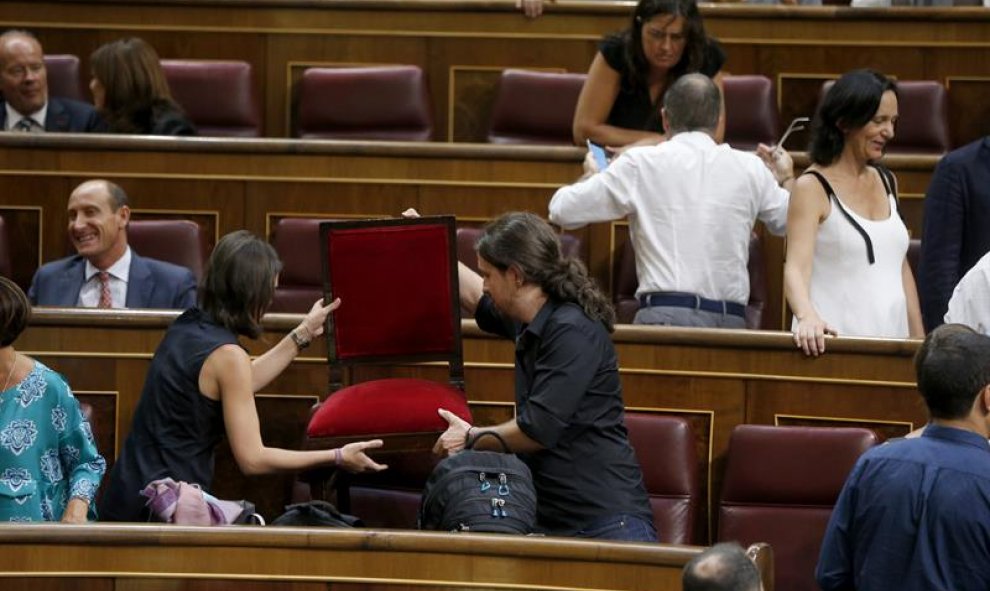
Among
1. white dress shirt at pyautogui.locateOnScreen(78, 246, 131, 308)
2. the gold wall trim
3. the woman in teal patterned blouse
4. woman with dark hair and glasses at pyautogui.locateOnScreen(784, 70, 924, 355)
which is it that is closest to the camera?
the woman in teal patterned blouse

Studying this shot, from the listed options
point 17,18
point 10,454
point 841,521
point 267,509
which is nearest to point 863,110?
point 841,521

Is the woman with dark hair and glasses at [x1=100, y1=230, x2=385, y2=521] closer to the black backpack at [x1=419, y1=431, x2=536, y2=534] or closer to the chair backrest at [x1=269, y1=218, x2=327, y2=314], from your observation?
the black backpack at [x1=419, y1=431, x2=536, y2=534]

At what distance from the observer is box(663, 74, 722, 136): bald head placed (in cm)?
270

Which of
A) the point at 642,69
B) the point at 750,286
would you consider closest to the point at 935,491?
the point at 750,286

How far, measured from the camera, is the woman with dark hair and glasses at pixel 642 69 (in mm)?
3053

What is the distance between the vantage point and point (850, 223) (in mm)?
2588

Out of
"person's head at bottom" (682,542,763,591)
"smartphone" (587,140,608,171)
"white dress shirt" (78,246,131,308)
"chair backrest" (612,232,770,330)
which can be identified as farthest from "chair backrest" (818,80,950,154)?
"person's head at bottom" (682,542,763,591)

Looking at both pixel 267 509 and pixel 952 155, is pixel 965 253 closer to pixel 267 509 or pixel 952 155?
pixel 952 155

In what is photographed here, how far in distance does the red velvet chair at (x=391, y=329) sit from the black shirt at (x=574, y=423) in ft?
0.74

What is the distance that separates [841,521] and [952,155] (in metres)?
0.92

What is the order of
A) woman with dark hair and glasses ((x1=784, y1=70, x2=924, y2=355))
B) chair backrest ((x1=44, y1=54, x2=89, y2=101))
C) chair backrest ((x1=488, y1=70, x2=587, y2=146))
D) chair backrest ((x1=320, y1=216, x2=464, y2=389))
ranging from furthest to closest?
chair backrest ((x1=44, y1=54, x2=89, y2=101)) → chair backrest ((x1=488, y1=70, x2=587, y2=146)) → woman with dark hair and glasses ((x1=784, y1=70, x2=924, y2=355)) → chair backrest ((x1=320, y1=216, x2=464, y2=389))

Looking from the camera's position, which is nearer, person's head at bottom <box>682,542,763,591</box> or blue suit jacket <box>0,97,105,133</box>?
person's head at bottom <box>682,542,763,591</box>

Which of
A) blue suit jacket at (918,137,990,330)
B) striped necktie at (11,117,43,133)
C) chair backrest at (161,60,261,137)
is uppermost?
chair backrest at (161,60,261,137)

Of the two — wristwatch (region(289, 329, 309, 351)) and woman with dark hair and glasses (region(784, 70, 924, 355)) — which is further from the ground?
woman with dark hair and glasses (region(784, 70, 924, 355))
